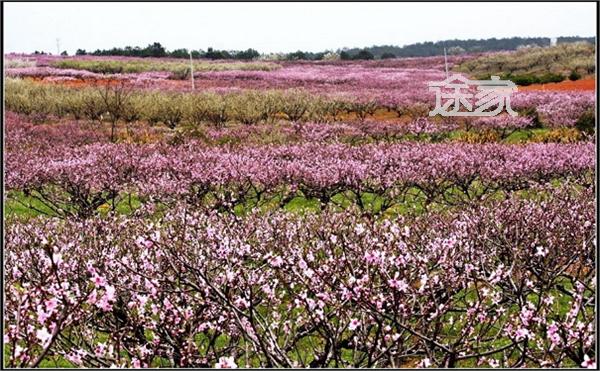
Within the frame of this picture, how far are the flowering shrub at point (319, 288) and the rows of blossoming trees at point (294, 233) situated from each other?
0.04 meters

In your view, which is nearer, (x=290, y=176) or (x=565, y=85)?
(x=290, y=176)

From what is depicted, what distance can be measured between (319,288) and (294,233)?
2928mm

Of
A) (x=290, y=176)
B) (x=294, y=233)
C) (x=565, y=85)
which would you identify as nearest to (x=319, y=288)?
(x=294, y=233)

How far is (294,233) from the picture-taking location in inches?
310

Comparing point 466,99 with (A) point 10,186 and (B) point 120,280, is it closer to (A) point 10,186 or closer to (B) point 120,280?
(A) point 10,186

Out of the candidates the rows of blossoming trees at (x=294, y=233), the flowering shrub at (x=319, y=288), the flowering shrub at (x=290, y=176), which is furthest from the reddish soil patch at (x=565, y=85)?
the flowering shrub at (x=319, y=288)

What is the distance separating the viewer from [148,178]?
43.9 feet

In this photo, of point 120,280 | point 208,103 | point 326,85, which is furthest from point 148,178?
point 326,85

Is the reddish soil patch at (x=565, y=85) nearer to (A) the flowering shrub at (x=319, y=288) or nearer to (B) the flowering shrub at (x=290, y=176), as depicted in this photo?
(B) the flowering shrub at (x=290, y=176)

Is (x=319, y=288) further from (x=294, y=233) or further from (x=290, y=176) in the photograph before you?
(x=290, y=176)

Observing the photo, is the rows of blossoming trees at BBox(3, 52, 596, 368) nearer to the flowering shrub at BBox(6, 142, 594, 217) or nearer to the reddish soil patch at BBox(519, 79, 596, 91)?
the flowering shrub at BBox(6, 142, 594, 217)

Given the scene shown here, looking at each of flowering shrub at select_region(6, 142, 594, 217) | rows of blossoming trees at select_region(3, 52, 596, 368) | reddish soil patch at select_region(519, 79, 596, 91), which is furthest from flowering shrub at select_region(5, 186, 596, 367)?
reddish soil patch at select_region(519, 79, 596, 91)

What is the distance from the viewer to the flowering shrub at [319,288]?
14.0 feet

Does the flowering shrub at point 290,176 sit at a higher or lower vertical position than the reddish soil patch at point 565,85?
lower
